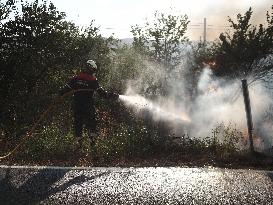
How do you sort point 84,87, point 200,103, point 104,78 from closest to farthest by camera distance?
point 84,87, point 200,103, point 104,78

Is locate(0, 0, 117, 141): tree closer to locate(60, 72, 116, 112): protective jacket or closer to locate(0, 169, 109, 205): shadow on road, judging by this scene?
locate(60, 72, 116, 112): protective jacket

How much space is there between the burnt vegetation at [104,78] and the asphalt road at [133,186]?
748 mm

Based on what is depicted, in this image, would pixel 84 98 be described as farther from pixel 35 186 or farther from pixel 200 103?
pixel 200 103

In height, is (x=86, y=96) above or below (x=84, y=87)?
below

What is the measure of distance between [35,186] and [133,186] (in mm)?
1230

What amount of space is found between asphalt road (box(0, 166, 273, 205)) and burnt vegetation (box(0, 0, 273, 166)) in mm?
748

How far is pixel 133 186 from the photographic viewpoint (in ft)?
15.4

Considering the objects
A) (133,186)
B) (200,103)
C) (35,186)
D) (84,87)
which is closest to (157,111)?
(200,103)

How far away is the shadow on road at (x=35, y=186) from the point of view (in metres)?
4.30

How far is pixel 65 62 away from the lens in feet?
43.4

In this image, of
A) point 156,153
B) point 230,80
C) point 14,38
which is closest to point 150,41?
point 230,80

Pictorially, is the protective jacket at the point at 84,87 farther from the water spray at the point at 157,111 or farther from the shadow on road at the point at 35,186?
the shadow on road at the point at 35,186

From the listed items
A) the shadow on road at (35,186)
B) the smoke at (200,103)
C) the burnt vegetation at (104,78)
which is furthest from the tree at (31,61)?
the shadow on road at (35,186)

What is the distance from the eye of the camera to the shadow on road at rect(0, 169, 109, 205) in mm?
4305
